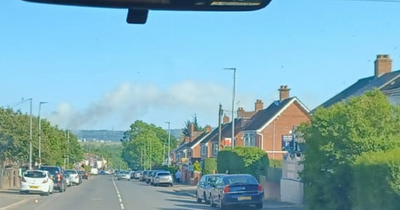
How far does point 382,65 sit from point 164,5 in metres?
44.5

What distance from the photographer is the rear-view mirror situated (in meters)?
5.60

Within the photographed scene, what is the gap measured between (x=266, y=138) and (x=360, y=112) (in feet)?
156

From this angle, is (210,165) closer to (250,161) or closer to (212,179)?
(250,161)

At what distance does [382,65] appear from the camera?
48.6m

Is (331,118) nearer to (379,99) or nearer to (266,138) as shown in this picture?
(379,99)

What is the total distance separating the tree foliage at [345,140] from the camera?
24516 mm

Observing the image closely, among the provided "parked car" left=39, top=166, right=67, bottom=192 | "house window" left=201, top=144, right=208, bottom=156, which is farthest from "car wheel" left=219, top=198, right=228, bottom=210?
"house window" left=201, top=144, right=208, bottom=156

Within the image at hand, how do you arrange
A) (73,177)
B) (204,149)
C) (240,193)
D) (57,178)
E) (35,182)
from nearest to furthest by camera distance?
(240,193) < (35,182) < (57,178) < (73,177) < (204,149)

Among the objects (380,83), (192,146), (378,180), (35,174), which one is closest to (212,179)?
(35,174)

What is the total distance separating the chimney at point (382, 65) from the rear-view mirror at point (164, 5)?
4383 centimetres

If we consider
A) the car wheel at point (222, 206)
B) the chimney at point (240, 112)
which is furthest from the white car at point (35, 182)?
the chimney at point (240, 112)

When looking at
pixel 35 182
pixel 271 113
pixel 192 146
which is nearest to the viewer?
pixel 35 182

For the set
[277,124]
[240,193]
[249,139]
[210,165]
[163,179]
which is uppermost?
[277,124]

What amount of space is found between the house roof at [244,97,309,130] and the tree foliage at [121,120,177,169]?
78.3m
